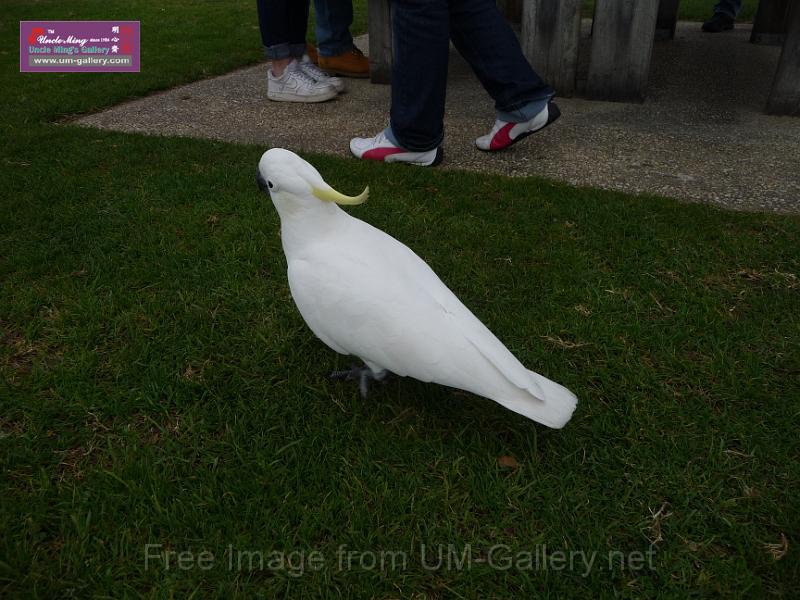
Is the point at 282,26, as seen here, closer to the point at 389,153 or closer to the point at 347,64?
the point at 347,64

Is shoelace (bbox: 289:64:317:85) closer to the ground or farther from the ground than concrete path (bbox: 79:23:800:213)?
farther from the ground

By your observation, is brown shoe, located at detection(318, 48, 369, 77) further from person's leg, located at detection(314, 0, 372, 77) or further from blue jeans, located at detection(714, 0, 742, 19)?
blue jeans, located at detection(714, 0, 742, 19)

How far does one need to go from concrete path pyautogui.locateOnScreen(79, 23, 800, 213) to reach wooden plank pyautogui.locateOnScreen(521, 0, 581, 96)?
19 centimetres

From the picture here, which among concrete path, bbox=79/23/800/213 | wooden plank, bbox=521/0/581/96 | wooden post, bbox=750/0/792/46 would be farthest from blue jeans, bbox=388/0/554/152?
wooden post, bbox=750/0/792/46

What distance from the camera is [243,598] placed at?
1.23 m

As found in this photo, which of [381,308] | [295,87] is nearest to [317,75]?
[295,87]

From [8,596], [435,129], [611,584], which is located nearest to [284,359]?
[8,596]

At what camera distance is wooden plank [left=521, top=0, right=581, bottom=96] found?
3654mm

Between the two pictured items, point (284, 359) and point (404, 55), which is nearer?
point (284, 359)

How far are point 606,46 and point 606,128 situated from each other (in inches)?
25.3

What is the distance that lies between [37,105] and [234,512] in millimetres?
3730

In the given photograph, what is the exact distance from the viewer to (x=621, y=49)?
3.70 m

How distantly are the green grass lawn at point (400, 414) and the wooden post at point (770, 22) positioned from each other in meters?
4.11

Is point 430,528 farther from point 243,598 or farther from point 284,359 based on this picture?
point 284,359
